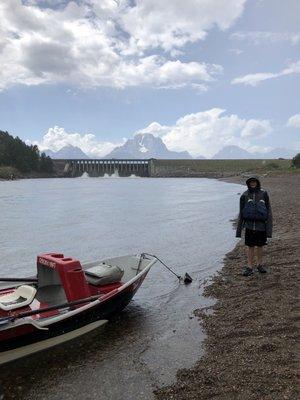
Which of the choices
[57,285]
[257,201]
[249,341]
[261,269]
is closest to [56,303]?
[57,285]

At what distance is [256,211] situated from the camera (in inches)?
468

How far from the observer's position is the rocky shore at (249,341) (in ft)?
21.6

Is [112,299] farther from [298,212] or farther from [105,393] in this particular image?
[298,212]

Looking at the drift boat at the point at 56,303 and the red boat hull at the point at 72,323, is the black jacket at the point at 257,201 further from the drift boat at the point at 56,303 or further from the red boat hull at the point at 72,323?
the red boat hull at the point at 72,323

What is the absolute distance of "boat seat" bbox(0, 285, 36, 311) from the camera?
862cm

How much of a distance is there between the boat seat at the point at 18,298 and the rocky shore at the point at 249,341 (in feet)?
11.0

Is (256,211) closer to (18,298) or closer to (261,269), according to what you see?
(261,269)

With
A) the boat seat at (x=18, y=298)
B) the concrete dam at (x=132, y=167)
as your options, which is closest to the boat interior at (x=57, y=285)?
the boat seat at (x=18, y=298)

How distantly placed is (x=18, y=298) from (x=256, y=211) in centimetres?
644

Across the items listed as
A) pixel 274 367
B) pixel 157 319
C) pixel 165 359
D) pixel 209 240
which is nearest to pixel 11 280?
pixel 157 319

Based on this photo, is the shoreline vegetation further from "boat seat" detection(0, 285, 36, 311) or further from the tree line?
"boat seat" detection(0, 285, 36, 311)

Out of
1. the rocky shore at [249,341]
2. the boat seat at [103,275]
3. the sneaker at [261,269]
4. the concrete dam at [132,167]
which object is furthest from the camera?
the concrete dam at [132,167]

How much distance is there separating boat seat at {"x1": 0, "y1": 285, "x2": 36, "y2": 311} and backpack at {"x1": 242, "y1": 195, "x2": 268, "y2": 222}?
235 inches

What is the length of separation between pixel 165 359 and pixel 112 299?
2.27m
